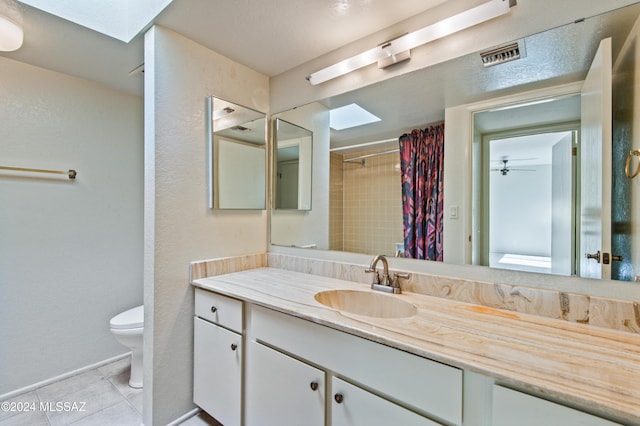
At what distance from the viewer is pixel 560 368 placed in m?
0.72

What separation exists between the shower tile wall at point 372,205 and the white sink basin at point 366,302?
26cm

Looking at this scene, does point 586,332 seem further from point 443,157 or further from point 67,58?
point 67,58

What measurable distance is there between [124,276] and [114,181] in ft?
2.52

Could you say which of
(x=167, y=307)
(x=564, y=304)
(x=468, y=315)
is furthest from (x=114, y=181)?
(x=564, y=304)

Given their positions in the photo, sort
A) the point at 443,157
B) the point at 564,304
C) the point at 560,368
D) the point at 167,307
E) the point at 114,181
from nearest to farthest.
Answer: the point at 560,368 < the point at 564,304 < the point at 443,157 < the point at 167,307 < the point at 114,181

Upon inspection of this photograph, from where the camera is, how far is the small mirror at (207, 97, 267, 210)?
66.9 inches

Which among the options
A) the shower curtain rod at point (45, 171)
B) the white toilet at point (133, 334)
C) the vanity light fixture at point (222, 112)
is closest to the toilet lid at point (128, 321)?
the white toilet at point (133, 334)

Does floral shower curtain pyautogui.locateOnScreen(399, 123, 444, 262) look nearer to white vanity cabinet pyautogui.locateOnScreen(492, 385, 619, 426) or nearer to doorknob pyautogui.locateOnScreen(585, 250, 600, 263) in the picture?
doorknob pyautogui.locateOnScreen(585, 250, 600, 263)

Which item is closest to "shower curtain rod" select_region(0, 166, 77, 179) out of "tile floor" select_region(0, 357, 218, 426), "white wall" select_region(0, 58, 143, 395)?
"white wall" select_region(0, 58, 143, 395)

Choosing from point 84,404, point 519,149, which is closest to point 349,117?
point 519,149

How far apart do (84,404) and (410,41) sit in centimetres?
277

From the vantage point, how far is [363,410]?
938mm

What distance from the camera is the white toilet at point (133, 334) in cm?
180

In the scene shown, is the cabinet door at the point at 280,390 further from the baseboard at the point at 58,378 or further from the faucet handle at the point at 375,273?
the baseboard at the point at 58,378
